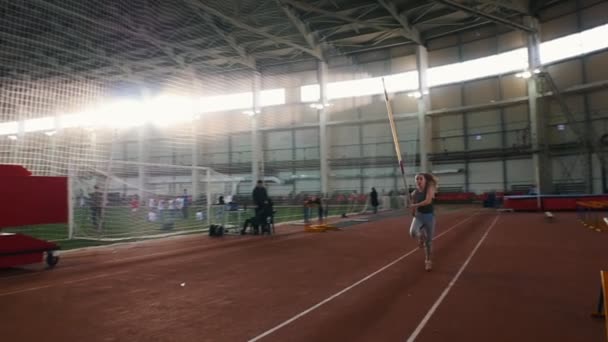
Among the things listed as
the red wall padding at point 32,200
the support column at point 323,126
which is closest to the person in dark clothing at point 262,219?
the red wall padding at point 32,200

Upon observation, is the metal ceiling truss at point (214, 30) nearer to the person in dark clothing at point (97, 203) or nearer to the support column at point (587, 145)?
the support column at point (587, 145)

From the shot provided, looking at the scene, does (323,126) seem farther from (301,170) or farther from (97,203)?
(97,203)

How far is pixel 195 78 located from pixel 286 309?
21053 mm

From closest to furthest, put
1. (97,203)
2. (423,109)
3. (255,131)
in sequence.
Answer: (97,203)
(423,109)
(255,131)

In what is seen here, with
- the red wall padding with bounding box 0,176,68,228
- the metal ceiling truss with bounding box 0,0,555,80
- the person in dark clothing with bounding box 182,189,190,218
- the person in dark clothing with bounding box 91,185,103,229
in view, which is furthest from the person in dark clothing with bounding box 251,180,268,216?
the metal ceiling truss with bounding box 0,0,555,80

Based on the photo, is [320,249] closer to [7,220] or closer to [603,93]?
[7,220]

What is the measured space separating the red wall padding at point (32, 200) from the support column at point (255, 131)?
2017cm

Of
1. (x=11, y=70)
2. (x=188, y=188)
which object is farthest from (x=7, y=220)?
(x=188, y=188)

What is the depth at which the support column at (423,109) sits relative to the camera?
30.5 meters

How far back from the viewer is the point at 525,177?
92.4 feet

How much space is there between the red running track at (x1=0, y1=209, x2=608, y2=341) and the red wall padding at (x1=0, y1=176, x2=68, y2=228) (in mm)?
1052

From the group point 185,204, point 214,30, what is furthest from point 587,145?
point 214,30

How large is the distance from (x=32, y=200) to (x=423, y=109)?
27.8 m

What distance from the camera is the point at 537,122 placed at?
26.3 metres
